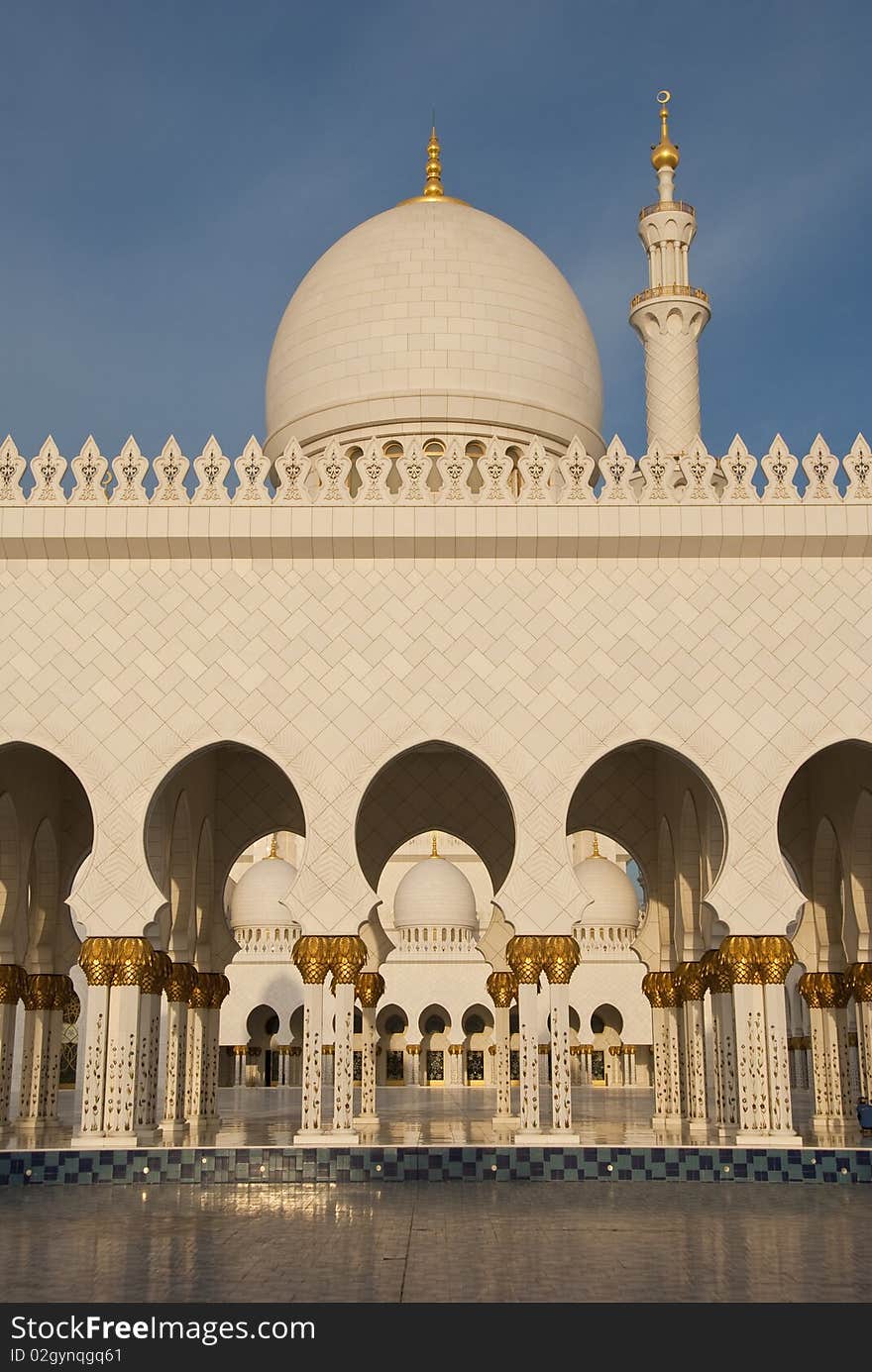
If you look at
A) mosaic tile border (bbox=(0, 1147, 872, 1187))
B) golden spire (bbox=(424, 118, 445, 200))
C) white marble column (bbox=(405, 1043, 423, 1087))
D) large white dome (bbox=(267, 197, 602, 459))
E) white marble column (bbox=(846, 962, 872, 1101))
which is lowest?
mosaic tile border (bbox=(0, 1147, 872, 1187))

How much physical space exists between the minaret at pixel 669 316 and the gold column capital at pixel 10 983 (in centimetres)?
763

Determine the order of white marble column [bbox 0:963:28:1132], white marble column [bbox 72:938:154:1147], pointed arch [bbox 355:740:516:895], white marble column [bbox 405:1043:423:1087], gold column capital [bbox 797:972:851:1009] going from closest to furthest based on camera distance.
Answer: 1. white marble column [bbox 72:938:154:1147]
2. white marble column [bbox 0:963:28:1132]
3. gold column capital [bbox 797:972:851:1009]
4. pointed arch [bbox 355:740:516:895]
5. white marble column [bbox 405:1043:423:1087]

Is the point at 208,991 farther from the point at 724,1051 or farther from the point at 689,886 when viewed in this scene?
the point at 724,1051

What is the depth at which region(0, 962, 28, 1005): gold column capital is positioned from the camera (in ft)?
34.4

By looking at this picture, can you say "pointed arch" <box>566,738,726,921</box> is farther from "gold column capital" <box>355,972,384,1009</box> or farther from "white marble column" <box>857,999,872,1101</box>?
"gold column capital" <box>355,972,384,1009</box>

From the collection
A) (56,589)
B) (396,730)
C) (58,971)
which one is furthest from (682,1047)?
(56,589)

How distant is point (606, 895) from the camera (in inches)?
1031

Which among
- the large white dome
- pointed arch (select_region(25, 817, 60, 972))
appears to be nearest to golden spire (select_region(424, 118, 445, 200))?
the large white dome

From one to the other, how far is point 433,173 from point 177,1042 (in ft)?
30.5

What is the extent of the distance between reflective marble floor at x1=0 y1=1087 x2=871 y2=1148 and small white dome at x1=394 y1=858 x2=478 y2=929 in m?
6.93

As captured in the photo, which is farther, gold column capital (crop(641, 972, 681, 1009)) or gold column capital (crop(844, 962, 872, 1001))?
gold column capital (crop(641, 972, 681, 1009))

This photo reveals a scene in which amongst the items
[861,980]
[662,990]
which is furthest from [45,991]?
[861,980]
